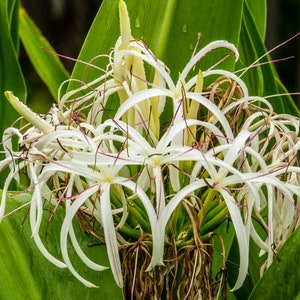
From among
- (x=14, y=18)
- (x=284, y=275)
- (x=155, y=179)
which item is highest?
(x=14, y=18)

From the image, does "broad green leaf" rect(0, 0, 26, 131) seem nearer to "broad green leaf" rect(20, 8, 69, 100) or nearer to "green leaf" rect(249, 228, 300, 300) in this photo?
"broad green leaf" rect(20, 8, 69, 100)

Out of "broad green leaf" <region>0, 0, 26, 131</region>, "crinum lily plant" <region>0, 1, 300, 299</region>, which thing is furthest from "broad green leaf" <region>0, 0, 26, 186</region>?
"crinum lily plant" <region>0, 1, 300, 299</region>

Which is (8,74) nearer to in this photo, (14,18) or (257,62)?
(14,18)

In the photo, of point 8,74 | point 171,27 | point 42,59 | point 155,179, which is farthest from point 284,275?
point 42,59

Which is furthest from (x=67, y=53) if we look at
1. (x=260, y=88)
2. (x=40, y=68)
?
(x=260, y=88)

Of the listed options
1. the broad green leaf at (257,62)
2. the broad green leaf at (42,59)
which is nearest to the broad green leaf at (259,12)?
the broad green leaf at (257,62)

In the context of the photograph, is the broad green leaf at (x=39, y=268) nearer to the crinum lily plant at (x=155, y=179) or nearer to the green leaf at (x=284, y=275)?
the crinum lily plant at (x=155, y=179)

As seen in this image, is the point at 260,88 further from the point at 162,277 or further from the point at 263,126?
the point at 162,277
